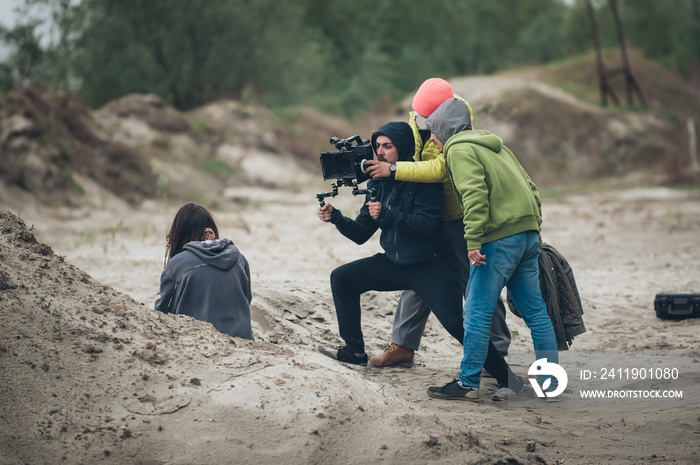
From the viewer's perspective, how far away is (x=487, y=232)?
4023 mm

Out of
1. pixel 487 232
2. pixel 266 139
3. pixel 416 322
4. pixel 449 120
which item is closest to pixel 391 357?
pixel 416 322

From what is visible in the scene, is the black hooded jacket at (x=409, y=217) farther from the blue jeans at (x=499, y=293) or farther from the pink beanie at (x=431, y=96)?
the blue jeans at (x=499, y=293)

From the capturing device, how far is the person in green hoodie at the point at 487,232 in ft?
12.9

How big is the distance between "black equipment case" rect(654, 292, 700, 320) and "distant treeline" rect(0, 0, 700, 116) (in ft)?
56.3

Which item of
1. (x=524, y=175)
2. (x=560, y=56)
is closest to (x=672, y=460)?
(x=524, y=175)

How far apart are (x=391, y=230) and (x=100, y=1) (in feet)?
63.4

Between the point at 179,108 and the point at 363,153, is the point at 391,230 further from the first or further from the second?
the point at 179,108

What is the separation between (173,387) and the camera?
3336 millimetres

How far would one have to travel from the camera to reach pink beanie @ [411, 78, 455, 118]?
432 centimetres

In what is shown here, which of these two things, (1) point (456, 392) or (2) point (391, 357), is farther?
(2) point (391, 357)

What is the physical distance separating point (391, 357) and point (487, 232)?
1.37m

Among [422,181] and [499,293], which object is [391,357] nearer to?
[499,293]

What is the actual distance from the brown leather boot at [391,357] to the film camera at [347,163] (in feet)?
3.99

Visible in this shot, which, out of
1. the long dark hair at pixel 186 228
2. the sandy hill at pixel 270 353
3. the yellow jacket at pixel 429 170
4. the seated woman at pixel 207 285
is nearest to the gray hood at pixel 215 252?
the seated woman at pixel 207 285
